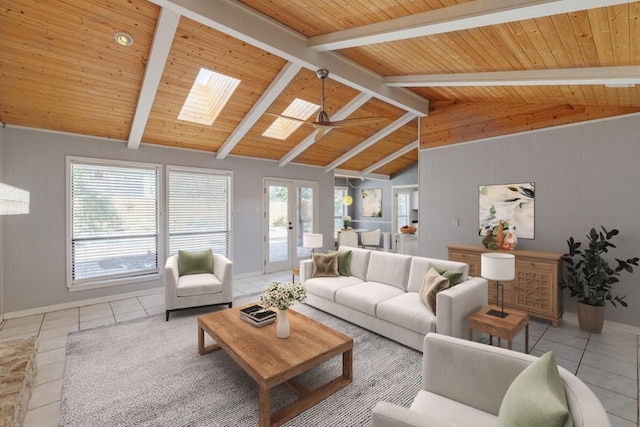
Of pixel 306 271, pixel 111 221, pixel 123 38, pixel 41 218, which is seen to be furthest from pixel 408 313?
pixel 41 218

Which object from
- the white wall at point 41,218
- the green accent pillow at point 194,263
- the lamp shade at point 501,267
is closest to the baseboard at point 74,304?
the white wall at point 41,218

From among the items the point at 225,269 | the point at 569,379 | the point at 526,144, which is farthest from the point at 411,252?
the point at 569,379

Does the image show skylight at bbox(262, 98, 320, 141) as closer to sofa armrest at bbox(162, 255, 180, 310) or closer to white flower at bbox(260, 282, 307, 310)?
sofa armrest at bbox(162, 255, 180, 310)

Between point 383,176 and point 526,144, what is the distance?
18.6ft

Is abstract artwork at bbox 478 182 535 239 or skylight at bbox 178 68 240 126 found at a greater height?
skylight at bbox 178 68 240 126

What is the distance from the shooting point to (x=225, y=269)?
14.0ft

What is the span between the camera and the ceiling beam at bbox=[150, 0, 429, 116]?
2.64 m

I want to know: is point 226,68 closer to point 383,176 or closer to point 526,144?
point 526,144

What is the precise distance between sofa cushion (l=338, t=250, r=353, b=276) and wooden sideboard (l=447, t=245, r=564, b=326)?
7.06 feet

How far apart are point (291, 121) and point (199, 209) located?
2470 mm

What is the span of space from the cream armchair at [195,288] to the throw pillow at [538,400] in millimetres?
3700

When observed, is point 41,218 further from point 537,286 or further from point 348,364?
point 537,286

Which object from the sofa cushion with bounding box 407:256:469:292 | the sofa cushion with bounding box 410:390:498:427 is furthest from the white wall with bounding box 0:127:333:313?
the sofa cushion with bounding box 410:390:498:427

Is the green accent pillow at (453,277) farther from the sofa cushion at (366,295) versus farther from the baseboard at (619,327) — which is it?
the baseboard at (619,327)
